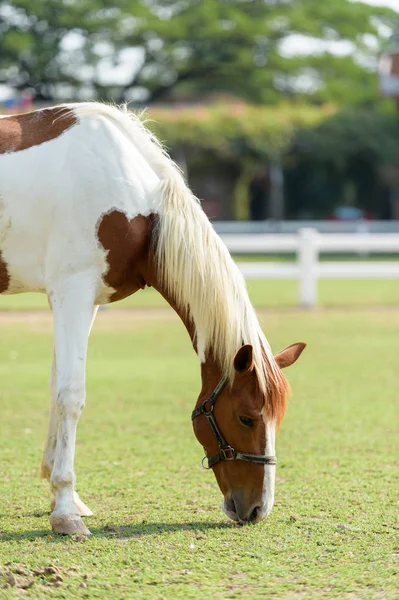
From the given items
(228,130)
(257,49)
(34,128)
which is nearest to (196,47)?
(257,49)

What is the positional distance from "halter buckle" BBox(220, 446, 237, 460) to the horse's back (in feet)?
3.13

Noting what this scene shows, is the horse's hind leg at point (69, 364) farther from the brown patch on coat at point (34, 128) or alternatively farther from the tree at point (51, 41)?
the tree at point (51, 41)

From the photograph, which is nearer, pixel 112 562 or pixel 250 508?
pixel 112 562

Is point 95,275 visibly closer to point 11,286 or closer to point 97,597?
point 11,286

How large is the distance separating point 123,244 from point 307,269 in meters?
11.0

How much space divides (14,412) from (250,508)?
3.51m

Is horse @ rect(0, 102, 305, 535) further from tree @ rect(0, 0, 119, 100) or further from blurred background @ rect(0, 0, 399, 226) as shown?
tree @ rect(0, 0, 119, 100)

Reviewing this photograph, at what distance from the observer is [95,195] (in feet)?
14.4

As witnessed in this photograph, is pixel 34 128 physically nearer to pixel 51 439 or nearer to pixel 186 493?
pixel 51 439

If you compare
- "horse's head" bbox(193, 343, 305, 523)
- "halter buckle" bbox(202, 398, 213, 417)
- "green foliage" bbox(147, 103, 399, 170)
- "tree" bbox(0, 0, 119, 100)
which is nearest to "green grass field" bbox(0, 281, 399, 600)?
"horse's head" bbox(193, 343, 305, 523)

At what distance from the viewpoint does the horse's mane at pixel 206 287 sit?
14.0 feet

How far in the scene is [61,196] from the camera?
438cm

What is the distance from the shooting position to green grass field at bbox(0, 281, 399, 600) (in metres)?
3.54

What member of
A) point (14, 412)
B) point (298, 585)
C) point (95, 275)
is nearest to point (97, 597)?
point (298, 585)
